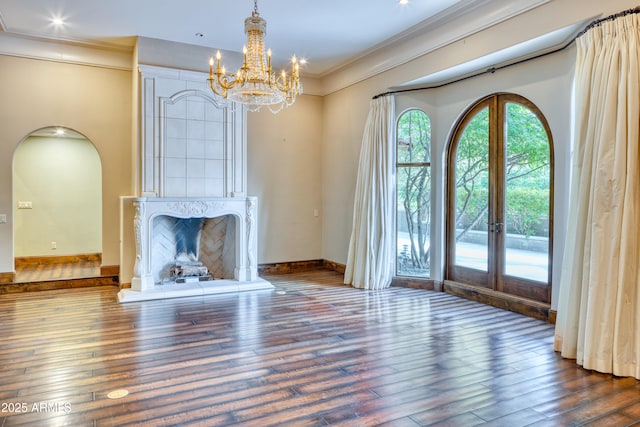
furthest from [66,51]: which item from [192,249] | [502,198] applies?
[502,198]

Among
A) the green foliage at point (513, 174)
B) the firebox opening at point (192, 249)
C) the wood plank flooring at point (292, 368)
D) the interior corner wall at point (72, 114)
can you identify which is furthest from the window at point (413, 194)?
the interior corner wall at point (72, 114)

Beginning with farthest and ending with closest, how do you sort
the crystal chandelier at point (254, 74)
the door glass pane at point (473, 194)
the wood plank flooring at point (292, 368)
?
the door glass pane at point (473, 194), the crystal chandelier at point (254, 74), the wood plank flooring at point (292, 368)

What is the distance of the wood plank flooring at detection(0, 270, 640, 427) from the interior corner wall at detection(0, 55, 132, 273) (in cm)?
163

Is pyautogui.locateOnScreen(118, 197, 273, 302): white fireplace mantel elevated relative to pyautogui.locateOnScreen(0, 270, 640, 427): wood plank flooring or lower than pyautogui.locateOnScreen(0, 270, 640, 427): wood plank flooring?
elevated

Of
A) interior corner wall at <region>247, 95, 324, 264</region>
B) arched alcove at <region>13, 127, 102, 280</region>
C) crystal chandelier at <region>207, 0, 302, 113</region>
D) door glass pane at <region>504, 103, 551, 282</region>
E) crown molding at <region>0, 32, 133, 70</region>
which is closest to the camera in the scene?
crystal chandelier at <region>207, 0, 302, 113</region>

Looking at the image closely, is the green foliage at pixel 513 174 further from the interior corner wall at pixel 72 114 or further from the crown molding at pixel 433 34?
the interior corner wall at pixel 72 114

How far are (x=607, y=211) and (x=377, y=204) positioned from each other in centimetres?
344

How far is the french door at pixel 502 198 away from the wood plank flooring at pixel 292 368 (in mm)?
579

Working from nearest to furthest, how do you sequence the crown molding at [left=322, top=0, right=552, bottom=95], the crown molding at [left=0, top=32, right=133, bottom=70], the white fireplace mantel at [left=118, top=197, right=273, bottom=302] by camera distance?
the crown molding at [left=322, top=0, right=552, bottom=95] → the white fireplace mantel at [left=118, top=197, right=273, bottom=302] → the crown molding at [left=0, top=32, right=133, bottom=70]

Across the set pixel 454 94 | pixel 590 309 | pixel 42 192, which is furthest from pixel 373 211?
pixel 42 192

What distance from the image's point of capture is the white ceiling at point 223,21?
5.14 metres

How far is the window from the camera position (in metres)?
6.55

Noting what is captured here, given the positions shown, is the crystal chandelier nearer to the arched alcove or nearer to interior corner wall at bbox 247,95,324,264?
interior corner wall at bbox 247,95,324,264

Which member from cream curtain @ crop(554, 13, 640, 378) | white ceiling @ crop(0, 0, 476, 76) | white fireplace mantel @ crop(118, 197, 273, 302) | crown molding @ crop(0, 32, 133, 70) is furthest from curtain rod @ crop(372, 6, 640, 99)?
crown molding @ crop(0, 32, 133, 70)
